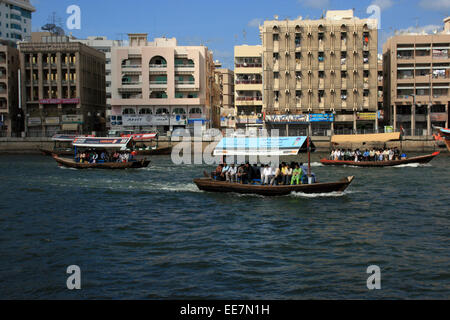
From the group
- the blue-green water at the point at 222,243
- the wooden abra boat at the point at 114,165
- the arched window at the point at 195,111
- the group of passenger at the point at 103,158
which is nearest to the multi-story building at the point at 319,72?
the arched window at the point at 195,111

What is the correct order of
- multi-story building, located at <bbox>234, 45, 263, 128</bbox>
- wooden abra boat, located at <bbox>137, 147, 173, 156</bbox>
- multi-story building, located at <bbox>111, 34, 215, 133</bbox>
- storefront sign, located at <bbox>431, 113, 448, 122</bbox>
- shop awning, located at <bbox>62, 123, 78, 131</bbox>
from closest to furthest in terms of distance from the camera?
wooden abra boat, located at <bbox>137, 147, 173, 156</bbox>, storefront sign, located at <bbox>431, 113, 448, 122</bbox>, multi-story building, located at <bbox>111, 34, 215, 133</bbox>, shop awning, located at <bbox>62, 123, 78, 131</bbox>, multi-story building, located at <bbox>234, 45, 263, 128</bbox>

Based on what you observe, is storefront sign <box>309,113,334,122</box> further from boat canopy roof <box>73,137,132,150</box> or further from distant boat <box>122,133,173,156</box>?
boat canopy roof <box>73,137,132,150</box>

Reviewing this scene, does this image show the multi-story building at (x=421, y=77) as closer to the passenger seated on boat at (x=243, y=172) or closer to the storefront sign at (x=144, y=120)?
the storefront sign at (x=144, y=120)

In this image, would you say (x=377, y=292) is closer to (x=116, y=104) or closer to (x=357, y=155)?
(x=357, y=155)

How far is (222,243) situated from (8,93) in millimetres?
66277

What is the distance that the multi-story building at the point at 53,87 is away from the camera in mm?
75750

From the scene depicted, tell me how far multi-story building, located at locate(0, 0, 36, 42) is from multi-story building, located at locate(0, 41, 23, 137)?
30.4m

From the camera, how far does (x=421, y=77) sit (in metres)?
71.6

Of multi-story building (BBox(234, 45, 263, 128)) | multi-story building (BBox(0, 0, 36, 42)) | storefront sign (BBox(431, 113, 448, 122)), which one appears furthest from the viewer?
multi-story building (BBox(0, 0, 36, 42))

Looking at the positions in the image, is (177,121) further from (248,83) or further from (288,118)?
(288,118)

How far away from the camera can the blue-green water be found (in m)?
13.5

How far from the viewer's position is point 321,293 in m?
13.0

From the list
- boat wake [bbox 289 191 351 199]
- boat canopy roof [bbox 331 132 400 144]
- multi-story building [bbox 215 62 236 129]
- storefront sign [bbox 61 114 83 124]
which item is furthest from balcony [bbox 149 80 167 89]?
boat wake [bbox 289 191 351 199]

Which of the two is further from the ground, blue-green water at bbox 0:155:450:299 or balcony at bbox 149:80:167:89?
balcony at bbox 149:80:167:89
